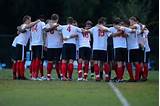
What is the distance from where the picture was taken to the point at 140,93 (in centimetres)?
1597

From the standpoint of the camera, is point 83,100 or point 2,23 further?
point 2,23

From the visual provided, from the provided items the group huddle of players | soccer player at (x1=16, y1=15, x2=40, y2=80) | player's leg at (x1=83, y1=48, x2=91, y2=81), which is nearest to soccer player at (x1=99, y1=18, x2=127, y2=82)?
the group huddle of players

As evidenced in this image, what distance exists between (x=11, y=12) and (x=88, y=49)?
1000 inches

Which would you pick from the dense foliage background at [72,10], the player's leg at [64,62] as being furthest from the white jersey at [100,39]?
the dense foliage background at [72,10]

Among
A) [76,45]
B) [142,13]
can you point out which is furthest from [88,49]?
[142,13]

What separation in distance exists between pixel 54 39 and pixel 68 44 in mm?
433

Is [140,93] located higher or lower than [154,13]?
lower

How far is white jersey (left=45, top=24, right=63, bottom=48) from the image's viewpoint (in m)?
20.2

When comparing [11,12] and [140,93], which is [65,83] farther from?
[11,12]

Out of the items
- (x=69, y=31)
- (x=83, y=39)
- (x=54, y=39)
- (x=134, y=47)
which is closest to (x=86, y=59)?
(x=83, y=39)

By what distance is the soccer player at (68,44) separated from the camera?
20.1 meters

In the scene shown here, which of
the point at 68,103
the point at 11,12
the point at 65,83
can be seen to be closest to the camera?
the point at 68,103

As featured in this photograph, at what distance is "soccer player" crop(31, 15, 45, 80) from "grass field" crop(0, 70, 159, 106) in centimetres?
88

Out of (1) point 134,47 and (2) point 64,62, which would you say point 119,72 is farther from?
(2) point 64,62
